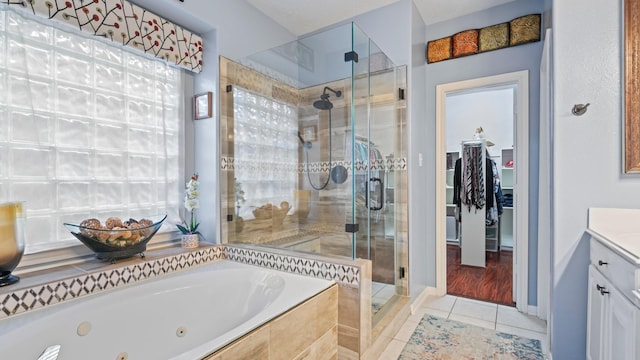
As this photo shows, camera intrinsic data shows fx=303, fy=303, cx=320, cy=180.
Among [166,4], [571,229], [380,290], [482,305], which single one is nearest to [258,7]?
[166,4]

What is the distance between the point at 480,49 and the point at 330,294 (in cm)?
253

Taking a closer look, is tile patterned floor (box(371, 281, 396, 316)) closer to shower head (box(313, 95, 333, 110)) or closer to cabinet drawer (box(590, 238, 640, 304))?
cabinet drawer (box(590, 238, 640, 304))

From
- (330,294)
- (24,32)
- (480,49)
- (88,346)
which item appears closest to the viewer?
(88,346)

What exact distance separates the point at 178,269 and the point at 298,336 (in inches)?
40.5

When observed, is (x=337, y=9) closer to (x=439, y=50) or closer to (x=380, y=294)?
(x=439, y=50)

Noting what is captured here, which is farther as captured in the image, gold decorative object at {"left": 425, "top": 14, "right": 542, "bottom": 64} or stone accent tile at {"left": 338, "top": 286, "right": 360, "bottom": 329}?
gold decorative object at {"left": 425, "top": 14, "right": 542, "bottom": 64}

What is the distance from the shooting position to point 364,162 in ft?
7.57

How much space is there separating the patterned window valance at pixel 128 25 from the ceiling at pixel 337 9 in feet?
2.44

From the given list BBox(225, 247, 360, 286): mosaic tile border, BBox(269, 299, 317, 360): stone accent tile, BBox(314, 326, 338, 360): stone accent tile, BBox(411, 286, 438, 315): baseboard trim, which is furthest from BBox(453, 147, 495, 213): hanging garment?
BBox(269, 299, 317, 360): stone accent tile

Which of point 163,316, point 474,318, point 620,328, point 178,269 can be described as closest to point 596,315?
point 620,328

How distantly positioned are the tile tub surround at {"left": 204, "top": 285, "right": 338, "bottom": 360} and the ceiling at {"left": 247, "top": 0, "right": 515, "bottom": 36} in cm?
233

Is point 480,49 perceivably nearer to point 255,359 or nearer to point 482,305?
point 482,305

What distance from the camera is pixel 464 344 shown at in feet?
6.97

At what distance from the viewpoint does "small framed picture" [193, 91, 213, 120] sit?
7.69 ft
